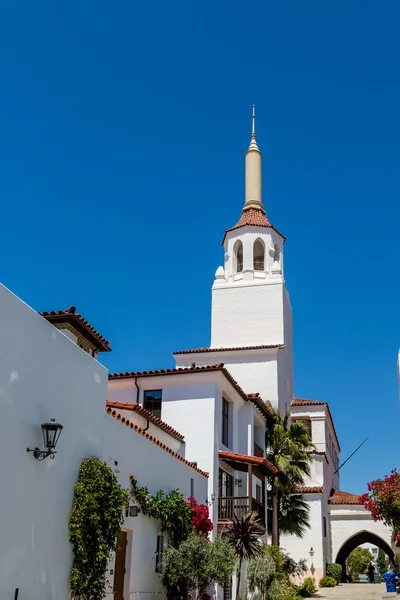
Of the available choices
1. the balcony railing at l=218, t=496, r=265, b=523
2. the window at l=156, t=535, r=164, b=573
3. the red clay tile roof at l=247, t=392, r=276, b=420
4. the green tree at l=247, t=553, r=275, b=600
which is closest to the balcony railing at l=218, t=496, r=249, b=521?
the balcony railing at l=218, t=496, r=265, b=523


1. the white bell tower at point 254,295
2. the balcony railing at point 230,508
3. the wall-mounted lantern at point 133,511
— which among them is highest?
the white bell tower at point 254,295

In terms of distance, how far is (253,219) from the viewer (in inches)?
1650

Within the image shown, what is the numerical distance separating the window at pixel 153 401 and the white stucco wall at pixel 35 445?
1212 cm

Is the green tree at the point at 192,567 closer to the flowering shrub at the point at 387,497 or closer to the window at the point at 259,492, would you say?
the flowering shrub at the point at 387,497

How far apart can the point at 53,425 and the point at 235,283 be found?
1182 inches

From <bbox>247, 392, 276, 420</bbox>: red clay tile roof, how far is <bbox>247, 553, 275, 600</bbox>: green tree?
6.91m

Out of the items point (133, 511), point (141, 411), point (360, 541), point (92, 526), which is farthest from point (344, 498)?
point (92, 526)

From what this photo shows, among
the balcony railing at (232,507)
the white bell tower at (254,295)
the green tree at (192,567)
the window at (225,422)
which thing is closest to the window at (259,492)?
the balcony railing at (232,507)

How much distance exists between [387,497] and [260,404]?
682 cm

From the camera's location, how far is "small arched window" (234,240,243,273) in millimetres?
41681

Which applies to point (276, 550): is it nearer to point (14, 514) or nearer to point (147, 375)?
point (147, 375)

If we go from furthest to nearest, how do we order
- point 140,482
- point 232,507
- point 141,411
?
point 232,507, point 141,411, point 140,482

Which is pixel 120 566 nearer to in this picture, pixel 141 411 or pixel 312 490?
pixel 141 411

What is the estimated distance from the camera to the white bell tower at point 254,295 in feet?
128
